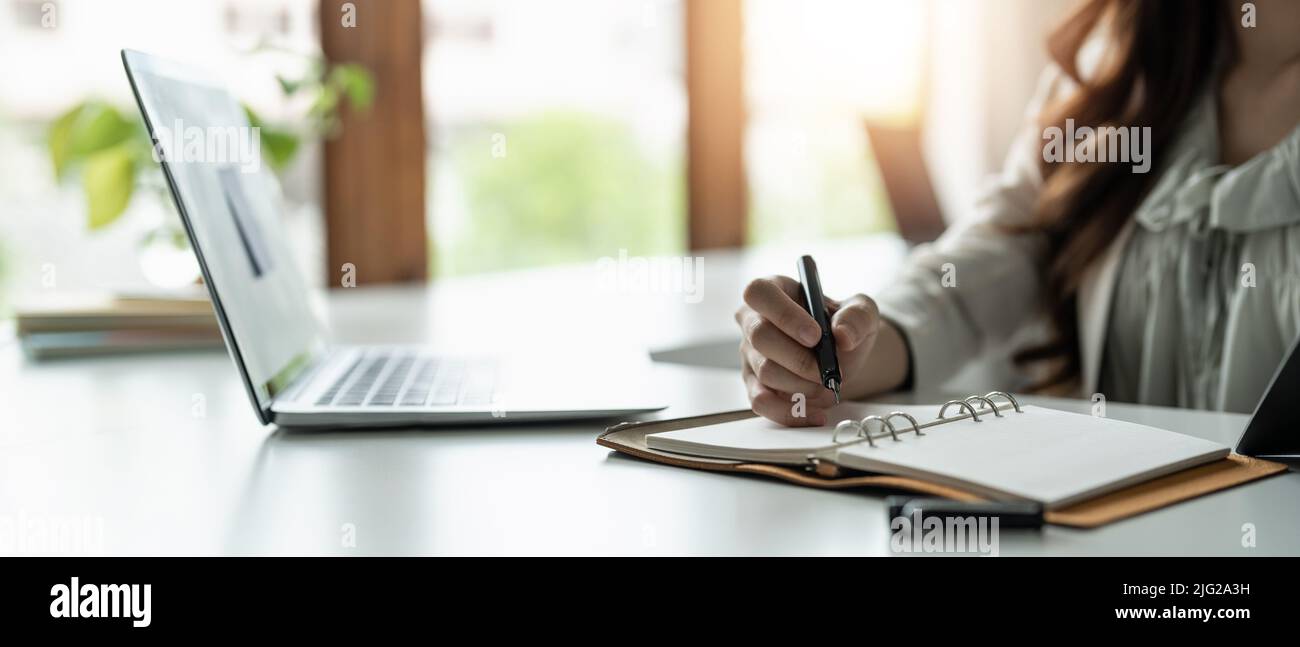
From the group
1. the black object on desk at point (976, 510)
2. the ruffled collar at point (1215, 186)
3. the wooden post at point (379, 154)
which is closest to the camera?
the black object on desk at point (976, 510)

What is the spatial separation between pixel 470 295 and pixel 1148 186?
1092mm

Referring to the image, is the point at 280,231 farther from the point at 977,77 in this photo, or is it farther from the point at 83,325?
the point at 977,77

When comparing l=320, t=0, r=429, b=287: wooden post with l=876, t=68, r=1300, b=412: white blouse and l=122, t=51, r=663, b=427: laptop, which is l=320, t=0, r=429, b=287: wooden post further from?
l=876, t=68, r=1300, b=412: white blouse

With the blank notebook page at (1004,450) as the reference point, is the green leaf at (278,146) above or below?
above

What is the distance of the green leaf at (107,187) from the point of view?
1.40 metres

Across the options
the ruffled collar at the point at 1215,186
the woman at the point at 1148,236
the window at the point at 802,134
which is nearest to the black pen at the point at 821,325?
the woman at the point at 1148,236

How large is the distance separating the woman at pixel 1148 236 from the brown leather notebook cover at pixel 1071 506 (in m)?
0.37

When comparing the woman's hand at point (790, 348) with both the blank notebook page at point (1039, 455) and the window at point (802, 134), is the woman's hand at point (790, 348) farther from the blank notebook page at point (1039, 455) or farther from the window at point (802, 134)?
the window at point (802, 134)

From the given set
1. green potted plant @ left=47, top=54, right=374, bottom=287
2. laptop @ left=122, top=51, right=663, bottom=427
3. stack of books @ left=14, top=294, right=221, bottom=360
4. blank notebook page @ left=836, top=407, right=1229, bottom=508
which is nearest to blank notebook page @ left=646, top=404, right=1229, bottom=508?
blank notebook page @ left=836, top=407, right=1229, bottom=508

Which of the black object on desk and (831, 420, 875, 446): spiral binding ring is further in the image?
(831, 420, 875, 446): spiral binding ring

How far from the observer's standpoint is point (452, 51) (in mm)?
2826

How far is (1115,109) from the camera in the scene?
1313 millimetres

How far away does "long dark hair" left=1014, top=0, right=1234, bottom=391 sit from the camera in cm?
126

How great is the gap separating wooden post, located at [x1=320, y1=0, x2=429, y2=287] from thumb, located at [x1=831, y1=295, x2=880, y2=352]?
6.02 ft
